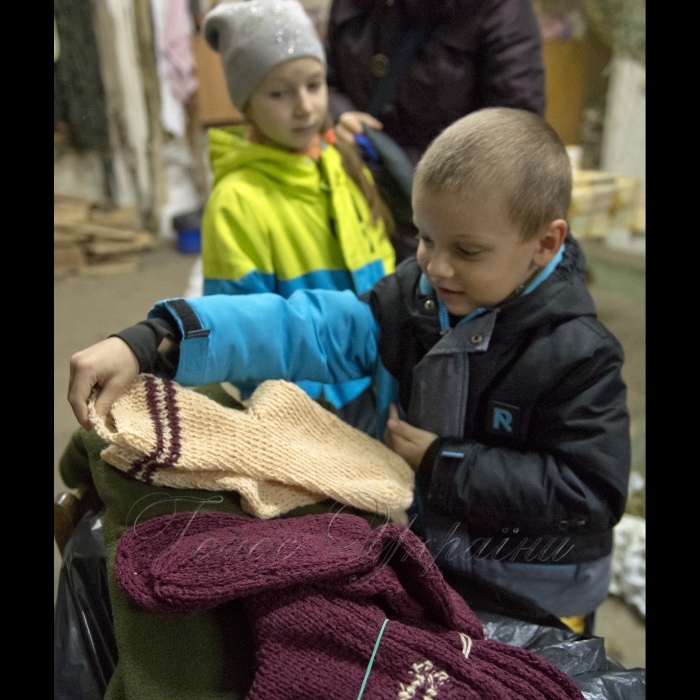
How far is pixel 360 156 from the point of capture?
3.80ft

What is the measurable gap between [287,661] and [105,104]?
75cm

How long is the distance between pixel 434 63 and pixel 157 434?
84cm

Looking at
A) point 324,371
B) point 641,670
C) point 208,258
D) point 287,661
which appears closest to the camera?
point 287,661

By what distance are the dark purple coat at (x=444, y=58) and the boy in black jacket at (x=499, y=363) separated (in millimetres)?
453

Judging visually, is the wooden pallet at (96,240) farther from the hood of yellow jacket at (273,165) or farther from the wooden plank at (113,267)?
the hood of yellow jacket at (273,165)

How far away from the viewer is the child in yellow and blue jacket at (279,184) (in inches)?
39.4

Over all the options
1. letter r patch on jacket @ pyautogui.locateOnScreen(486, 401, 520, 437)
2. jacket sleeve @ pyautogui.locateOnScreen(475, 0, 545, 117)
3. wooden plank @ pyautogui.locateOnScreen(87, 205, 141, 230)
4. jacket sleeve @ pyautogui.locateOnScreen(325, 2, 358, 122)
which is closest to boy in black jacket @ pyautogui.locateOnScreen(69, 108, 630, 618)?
letter r patch on jacket @ pyautogui.locateOnScreen(486, 401, 520, 437)

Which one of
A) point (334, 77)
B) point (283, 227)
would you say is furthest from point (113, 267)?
point (334, 77)

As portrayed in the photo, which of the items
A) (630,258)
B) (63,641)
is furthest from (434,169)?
(630,258)

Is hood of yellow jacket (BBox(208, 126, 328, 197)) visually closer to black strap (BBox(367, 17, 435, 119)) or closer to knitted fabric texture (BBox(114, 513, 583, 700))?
black strap (BBox(367, 17, 435, 119))

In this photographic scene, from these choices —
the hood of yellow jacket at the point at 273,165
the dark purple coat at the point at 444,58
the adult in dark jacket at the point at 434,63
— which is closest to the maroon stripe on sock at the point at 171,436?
the hood of yellow jacket at the point at 273,165

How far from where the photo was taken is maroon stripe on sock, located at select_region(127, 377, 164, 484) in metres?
0.64

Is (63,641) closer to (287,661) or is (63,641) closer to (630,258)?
(287,661)

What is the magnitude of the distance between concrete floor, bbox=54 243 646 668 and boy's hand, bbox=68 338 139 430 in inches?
0.9
